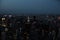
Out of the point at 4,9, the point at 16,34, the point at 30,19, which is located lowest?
the point at 16,34

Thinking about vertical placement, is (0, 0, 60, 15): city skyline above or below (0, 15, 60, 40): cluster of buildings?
above

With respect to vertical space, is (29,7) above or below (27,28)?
above

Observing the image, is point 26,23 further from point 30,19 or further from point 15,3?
point 15,3

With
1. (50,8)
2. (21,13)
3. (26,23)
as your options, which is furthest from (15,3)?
(50,8)

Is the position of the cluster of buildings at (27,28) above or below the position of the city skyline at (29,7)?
below

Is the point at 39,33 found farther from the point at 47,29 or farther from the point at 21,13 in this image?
the point at 21,13

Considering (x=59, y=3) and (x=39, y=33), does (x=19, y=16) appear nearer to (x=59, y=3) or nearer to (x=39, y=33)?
(x=39, y=33)

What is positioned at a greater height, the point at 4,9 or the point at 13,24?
the point at 4,9

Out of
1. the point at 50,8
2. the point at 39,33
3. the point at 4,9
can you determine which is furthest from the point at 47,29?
the point at 4,9

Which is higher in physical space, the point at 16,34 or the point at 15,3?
the point at 15,3
